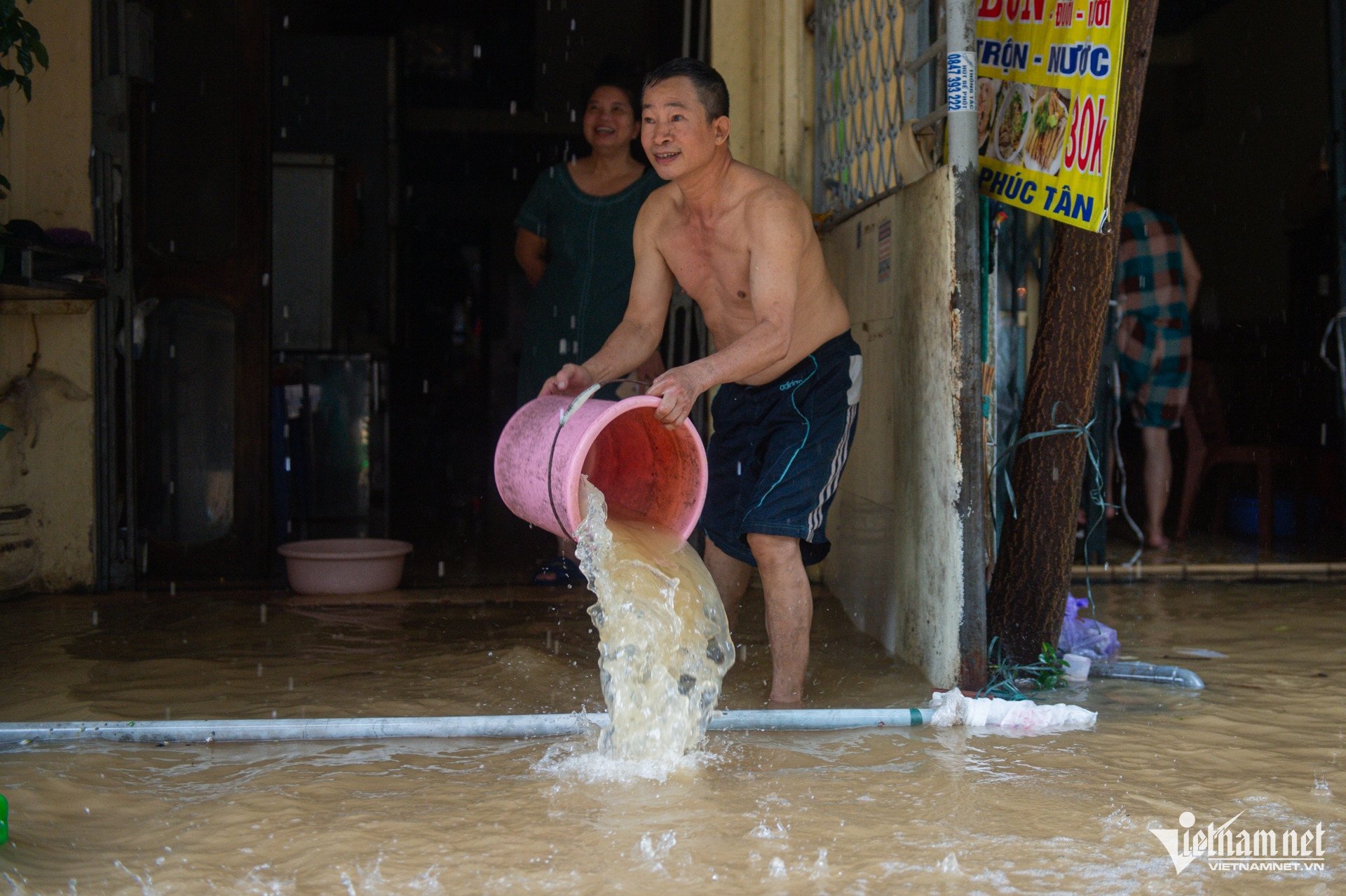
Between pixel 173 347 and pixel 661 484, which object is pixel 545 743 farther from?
pixel 173 347

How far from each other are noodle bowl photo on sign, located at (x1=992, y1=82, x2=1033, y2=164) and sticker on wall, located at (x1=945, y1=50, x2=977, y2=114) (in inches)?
7.3

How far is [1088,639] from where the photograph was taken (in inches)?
140

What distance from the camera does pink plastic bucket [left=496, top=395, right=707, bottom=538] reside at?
2.65 metres

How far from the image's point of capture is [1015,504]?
3438 millimetres

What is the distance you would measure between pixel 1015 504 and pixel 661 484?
1024 millimetres

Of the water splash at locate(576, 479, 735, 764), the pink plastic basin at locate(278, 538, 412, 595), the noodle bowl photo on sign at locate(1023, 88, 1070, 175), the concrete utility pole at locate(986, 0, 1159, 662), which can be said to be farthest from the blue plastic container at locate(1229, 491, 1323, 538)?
the water splash at locate(576, 479, 735, 764)

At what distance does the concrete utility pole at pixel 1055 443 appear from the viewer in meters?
3.32

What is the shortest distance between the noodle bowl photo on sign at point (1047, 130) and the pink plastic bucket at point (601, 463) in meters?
1.14

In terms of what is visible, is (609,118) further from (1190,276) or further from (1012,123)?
(1190,276)

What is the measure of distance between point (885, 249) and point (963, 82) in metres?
0.64

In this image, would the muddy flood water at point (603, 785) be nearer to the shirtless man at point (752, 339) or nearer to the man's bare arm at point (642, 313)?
the shirtless man at point (752, 339)

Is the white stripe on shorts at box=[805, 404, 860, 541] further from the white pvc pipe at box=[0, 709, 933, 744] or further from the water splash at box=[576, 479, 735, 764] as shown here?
the white pvc pipe at box=[0, 709, 933, 744]

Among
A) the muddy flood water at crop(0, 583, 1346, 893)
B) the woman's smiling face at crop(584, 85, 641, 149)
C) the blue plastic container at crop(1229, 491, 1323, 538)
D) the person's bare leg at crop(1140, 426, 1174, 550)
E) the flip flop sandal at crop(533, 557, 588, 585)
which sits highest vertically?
the woman's smiling face at crop(584, 85, 641, 149)

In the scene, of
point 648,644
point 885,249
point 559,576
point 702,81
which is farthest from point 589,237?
point 648,644
